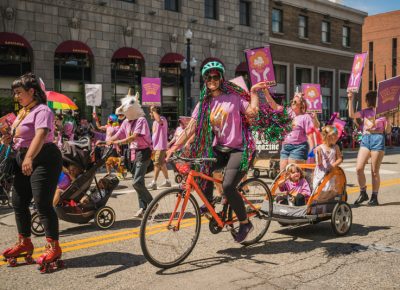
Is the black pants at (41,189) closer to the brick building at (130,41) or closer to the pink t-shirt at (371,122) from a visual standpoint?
the pink t-shirt at (371,122)

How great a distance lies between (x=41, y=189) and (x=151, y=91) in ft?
43.3

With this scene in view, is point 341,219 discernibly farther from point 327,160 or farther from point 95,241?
point 95,241

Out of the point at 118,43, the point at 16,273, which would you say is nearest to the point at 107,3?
the point at 118,43

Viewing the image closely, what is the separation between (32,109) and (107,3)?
18863 mm

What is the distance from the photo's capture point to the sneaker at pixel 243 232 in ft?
16.5

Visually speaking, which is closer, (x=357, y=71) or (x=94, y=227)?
(x=94, y=227)

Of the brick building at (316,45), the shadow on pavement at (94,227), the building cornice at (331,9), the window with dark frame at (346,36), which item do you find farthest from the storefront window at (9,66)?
the window with dark frame at (346,36)

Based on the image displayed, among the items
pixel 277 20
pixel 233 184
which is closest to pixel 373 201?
pixel 233 184

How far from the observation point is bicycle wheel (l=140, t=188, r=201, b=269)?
4355 millimetres

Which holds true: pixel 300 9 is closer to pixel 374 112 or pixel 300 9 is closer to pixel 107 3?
pixel 107 3

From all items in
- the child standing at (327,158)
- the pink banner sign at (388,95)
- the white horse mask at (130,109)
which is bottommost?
the child standing at (327,158)

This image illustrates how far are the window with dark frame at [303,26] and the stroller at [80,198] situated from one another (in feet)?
98.7

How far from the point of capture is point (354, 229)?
6184mm

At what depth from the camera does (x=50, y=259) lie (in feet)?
14.8
